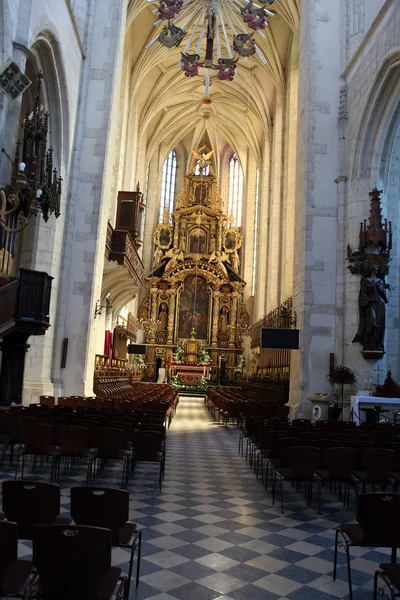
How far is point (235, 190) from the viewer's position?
42.5m

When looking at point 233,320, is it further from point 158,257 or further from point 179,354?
point 158,257

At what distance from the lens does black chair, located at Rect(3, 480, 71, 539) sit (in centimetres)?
319

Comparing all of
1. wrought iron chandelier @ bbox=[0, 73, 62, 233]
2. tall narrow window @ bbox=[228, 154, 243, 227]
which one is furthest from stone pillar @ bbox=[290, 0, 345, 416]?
tall narrow window @ bbox=[228, 154, 243, 227]

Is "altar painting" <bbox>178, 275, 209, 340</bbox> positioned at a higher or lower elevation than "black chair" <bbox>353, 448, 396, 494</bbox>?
higher

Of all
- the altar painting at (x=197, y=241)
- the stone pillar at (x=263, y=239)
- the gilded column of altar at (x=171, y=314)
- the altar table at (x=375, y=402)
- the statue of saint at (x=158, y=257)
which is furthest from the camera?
the altar painting at (x=197, y=241)

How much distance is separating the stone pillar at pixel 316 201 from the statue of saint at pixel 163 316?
22.1 m

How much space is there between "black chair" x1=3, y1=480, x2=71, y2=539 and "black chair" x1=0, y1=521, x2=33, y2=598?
57 centimetres

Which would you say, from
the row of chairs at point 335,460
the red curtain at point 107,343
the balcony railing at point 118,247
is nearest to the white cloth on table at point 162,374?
the red curtain at point 107,343

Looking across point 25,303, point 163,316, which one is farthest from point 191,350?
point 25,303

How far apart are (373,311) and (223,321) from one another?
24.1 metres

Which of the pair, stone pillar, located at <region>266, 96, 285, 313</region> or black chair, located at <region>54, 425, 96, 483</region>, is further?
stone pillar, located at <region>266, 96, 285, 313</region>

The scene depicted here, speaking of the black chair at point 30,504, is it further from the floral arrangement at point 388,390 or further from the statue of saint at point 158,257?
the statue of saint at point 158,257

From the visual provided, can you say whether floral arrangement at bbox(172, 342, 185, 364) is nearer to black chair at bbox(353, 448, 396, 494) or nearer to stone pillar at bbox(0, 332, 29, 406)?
stone pillar at bbox(0, 332, 29, 406)

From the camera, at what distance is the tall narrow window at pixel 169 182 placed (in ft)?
139
